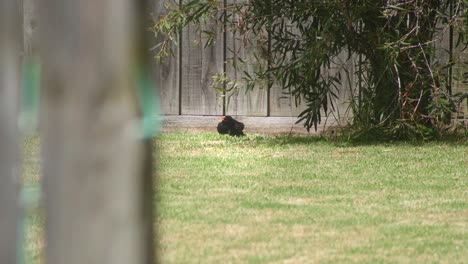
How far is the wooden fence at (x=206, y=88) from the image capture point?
27.6 ft

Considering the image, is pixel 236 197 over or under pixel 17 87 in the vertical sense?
under

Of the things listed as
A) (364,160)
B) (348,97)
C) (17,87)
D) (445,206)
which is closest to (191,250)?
Result: (445,206)

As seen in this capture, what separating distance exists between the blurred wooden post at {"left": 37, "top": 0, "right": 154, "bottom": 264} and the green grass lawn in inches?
85.6

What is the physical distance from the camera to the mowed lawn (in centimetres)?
391

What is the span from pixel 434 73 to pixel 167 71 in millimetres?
2419

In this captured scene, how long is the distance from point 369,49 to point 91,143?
6.22 meters

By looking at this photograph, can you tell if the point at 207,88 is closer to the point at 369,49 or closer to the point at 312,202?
the point at 369,49

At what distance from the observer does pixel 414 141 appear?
7445 millimetres

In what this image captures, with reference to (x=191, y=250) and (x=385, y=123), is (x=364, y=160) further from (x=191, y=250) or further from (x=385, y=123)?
(x=191, y=250)

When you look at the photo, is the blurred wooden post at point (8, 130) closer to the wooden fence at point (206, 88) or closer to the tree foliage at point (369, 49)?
the tree foliage at point (369, 49)

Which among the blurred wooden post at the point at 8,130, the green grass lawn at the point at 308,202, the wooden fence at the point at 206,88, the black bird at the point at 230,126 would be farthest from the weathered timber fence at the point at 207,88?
the blurred wooden post at the point at 8,130

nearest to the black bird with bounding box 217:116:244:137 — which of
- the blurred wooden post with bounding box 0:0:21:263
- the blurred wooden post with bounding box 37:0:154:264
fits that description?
the blurred wooden post with bounding box 0:0:21:263

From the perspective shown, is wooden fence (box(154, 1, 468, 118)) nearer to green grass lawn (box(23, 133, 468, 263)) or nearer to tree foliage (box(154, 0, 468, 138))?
tree foliage (box(154, 0, 468, 138))

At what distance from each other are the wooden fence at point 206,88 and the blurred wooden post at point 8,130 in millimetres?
6532
